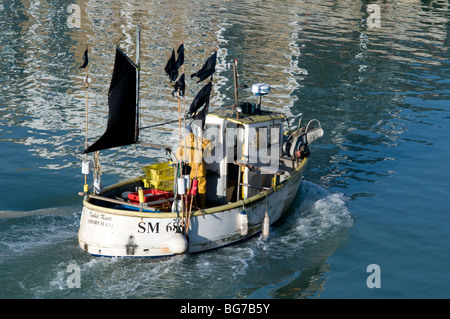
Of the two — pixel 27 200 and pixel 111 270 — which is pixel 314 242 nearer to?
pixel 111 270

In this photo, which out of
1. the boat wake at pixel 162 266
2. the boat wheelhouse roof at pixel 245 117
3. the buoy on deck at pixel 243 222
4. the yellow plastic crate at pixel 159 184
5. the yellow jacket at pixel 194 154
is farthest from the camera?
the boat wheelhouse roof at pixel 245 117

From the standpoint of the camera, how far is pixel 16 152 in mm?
23359

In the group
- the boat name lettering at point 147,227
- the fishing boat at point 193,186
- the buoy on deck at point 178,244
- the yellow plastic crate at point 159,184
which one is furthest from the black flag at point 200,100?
the buoy on deck at point 178,244

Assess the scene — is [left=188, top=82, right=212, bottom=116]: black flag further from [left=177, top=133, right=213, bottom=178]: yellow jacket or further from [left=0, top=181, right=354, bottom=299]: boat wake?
[left=0, top=181, right=354, bottom=299]: boat wake

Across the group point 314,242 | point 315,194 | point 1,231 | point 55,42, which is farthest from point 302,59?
point 1,231

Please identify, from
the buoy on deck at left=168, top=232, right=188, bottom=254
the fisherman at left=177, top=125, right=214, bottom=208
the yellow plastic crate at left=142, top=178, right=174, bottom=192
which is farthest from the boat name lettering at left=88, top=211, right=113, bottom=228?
the fisherman at left=177, top=125, right=214, bottom=208

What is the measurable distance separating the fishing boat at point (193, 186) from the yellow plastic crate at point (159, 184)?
0.03m

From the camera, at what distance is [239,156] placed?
1811 cm

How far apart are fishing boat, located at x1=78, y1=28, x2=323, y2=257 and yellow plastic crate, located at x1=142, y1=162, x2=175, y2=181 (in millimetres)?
31

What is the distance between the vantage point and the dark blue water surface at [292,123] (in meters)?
15.6

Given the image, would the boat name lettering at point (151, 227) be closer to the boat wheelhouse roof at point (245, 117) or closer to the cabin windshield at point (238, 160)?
the cabin windshield at point (238, 160)

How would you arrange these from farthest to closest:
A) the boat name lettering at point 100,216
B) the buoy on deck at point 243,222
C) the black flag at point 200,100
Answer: the buoy on deck at point 243,222
the black flag at point 200,100
the boat name lettering at point 100,216
